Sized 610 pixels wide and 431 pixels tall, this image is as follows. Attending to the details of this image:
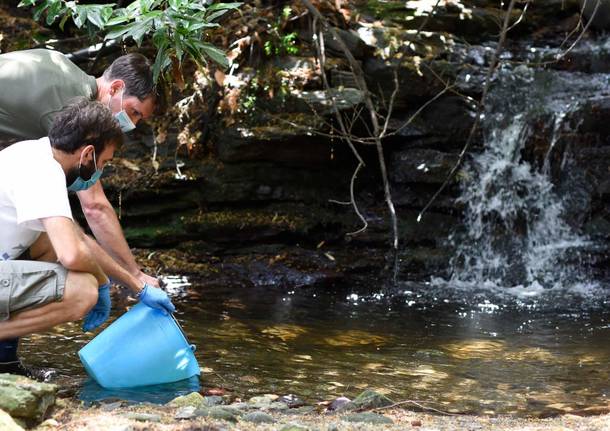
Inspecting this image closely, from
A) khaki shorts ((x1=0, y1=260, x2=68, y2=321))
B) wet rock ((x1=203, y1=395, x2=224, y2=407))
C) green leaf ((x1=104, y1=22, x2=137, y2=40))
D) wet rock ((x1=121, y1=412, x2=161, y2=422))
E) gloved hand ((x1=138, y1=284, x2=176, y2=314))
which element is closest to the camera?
wet rock ((x1=121, y1=412, x2=161, y2=422))

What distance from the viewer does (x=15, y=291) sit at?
3.11 meters

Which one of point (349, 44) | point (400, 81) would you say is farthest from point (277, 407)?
point (349, 44)

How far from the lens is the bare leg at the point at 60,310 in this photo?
3170mm

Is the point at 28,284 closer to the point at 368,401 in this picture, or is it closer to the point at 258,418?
the point at 258,418

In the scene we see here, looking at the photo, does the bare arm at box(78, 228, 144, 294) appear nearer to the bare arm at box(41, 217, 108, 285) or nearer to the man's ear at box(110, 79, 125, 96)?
the bare arm at box(41, 217, 108, 285)

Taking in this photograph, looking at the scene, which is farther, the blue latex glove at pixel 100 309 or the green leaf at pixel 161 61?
the green leaf at pixel 161 61

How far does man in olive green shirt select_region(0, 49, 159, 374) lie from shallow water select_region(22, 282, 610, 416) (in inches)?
26.9

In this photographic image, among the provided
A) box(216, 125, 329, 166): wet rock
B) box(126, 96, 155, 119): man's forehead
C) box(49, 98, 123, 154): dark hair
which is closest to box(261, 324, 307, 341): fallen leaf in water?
box(126, 96, 155, 119): man's forehead

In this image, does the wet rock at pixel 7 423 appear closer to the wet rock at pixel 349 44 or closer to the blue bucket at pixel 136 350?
the blue bucket at pixel 136 350

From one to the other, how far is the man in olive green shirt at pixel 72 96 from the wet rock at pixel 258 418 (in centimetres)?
89

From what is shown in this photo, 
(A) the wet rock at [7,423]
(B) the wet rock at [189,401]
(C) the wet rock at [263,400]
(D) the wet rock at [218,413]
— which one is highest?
(A) the wet rock at [7,423]

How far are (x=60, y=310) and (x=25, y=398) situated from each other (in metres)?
0.58

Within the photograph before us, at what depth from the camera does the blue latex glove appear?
136 inches

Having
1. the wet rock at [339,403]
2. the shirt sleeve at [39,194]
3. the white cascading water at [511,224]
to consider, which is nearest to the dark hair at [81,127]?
the shirt sleeve at [39,194]
